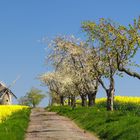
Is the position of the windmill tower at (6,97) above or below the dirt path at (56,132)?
above

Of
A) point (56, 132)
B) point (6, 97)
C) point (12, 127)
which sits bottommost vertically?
point (56, 132)

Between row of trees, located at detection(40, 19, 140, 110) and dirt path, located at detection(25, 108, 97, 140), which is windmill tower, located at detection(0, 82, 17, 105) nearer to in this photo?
row of trees, located at detection(40, 19, 140, 110)

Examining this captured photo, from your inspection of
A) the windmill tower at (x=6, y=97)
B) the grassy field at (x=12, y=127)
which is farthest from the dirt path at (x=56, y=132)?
the windmill tower at (x=6, y=97)

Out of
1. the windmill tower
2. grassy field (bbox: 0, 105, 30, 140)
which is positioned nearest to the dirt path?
grassy field (bbox: 0, 105, 30, 140)

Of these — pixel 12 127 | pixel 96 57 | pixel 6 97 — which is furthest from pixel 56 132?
pixel 6 97

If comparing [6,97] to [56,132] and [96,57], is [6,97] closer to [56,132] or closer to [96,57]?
[96,57]

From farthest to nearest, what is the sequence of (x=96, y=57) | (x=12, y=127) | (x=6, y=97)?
Answer: (x=6, y=97), (x=96, y=57), (x=12, y=127)

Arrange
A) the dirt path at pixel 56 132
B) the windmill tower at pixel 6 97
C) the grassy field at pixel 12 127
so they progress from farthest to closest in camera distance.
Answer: the windmill tower at pixel 6 97 → the dirt path at pixel 56 132 → the grassy field at pixel 12 127

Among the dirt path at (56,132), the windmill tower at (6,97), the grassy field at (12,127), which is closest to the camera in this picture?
the grassy field at (12,127)

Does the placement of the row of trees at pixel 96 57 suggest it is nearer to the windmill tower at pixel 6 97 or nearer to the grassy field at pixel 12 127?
the grassy field at pixel 12 127

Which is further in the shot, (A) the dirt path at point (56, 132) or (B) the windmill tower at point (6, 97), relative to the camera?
(B) the windmill tower at point (6, 97)

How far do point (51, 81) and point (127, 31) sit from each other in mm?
91384

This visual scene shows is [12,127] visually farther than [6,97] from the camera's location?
No

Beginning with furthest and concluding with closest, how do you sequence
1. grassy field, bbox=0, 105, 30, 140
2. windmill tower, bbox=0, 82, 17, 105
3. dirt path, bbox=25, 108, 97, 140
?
windmill tower, bbox=0, 82, 17, 105, dirt path, bbox=25, 108, 97, 140, grassy field, bbox=0, 105, 30, 140
